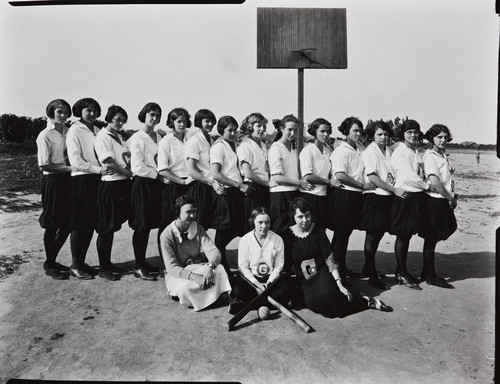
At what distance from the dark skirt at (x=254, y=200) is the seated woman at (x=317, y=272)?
450mm

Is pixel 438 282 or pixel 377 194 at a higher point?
pixel 377 194

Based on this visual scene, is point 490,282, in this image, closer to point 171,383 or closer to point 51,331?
point 171,383

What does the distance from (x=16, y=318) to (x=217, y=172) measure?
224 centimetres

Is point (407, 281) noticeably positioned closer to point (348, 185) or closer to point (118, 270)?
point (348, 185)

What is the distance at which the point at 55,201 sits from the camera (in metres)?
4.45

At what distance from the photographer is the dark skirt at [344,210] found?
4.55 m

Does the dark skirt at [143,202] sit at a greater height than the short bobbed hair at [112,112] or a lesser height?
lesser

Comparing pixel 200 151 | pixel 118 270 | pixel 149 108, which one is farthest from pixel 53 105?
pixel 118 270

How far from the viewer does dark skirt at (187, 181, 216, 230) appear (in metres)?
4.56

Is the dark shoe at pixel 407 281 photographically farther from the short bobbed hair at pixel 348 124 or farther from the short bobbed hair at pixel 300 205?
the short bobbed hair at pixel 348 124

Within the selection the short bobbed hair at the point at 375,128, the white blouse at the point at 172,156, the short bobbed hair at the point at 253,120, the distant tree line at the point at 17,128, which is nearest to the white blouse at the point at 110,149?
the white blouse at the point at 172,156

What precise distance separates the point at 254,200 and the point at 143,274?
1454mm

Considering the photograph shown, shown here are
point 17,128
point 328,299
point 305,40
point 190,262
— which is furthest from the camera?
point 17,128

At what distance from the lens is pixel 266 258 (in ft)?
13.1
